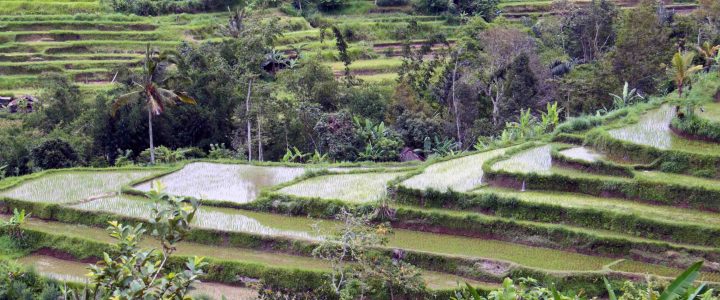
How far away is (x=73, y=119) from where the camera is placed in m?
24.2

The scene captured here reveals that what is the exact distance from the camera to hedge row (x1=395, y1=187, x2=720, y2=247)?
12.7 meters

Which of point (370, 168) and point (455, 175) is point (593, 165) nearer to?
point (455, 175)

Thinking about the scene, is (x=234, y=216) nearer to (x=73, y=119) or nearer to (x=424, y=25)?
(x=73, y=119)

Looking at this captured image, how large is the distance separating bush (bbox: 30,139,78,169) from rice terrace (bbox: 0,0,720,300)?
37 millimetres

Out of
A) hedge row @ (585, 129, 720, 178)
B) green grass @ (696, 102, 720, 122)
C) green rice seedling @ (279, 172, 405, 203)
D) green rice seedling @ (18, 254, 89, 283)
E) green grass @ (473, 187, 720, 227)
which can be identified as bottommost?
green rice seedling @ (18, 254, 89, 283)

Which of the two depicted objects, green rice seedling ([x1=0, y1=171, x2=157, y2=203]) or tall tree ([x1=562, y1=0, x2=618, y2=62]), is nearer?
green rice seedling ([x1=0, y1=171, x2=157, y2=203])

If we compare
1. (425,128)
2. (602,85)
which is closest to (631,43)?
(602,85)

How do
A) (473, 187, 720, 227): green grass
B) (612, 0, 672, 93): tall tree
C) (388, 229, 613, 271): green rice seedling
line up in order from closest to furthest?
(388, 229, 613, 271): green rice seedling → (473, 187, 720, 227): green grass → (612, 0, 672, 93): tall tree

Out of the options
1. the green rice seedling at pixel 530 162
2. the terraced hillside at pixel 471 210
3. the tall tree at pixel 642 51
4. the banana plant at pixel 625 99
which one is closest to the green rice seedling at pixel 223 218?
the terraced hillside at pixel 471 210

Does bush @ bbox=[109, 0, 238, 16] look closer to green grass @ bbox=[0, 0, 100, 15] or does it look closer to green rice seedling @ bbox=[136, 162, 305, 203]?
green grass @ bbox=[0, 0, 100, 15]

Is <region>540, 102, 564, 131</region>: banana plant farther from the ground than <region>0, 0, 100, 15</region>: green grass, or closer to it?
closer to it

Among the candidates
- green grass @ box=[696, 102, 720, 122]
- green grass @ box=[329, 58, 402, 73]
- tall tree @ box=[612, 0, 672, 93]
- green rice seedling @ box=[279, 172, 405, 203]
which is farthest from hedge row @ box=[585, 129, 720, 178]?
green grass @ box=[329, 58, 402, 73]

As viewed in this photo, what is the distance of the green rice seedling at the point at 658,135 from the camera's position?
1520 centimetres

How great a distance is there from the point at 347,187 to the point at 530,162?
10.2 ft
